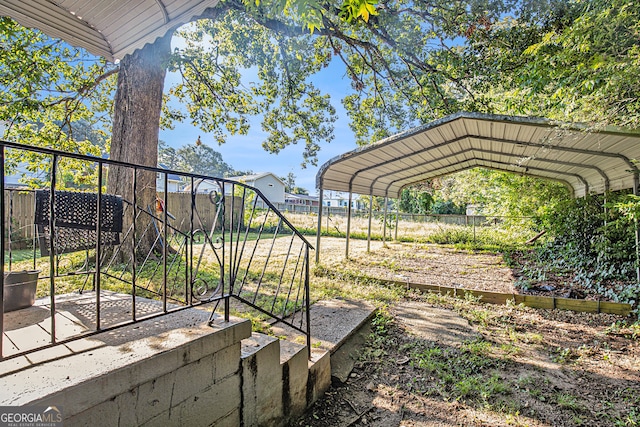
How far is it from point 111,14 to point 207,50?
670 centimetres

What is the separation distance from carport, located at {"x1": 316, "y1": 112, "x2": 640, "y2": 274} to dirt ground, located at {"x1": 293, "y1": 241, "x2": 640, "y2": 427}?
2.63 m

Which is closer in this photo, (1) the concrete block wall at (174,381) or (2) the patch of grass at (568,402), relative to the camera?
(1) the concrete block wall at (174,381)

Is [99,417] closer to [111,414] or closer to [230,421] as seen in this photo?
[111,414]

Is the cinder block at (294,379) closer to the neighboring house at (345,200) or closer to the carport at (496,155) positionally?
the carport at (496,155)

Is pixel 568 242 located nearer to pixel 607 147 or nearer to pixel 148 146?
pixel 607 147

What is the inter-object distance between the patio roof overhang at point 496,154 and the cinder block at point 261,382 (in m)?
4.46

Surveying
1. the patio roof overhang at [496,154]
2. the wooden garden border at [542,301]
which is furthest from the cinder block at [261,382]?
the patio roof overhang at [496,154]

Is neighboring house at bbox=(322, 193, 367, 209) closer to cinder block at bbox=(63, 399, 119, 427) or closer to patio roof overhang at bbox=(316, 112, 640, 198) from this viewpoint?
patio roof overhang at bbox=(316, 112, 640, 198)

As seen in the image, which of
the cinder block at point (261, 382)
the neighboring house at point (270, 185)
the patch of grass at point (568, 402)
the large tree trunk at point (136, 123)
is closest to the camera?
the cinder block at point (261, 382)

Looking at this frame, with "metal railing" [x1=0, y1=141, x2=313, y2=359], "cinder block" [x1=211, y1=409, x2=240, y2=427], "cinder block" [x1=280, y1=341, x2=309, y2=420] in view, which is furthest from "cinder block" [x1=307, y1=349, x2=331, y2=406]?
"cinder block" [x1=211, y1=409, x2=240, y2=427]

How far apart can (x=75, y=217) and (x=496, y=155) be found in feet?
28.4

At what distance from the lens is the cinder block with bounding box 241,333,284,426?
75.5 inches

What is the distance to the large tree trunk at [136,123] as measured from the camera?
5371 millimetres

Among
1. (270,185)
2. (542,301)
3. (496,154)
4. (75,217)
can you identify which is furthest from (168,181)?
(270,185)
